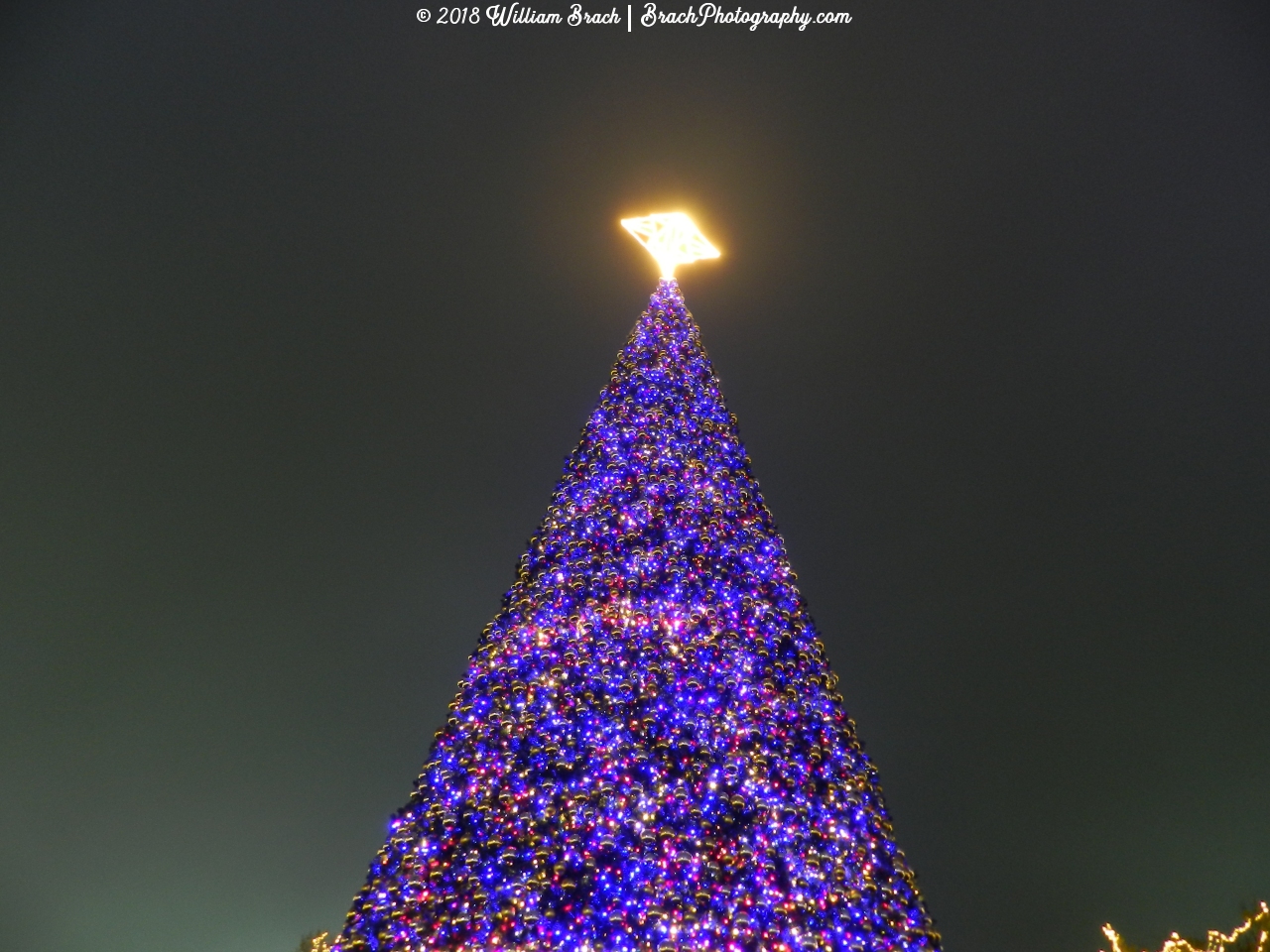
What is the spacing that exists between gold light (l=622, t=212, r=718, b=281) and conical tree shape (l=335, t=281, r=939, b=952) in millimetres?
2692

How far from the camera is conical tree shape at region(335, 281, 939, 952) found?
3.58 meters

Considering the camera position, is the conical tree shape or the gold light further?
the gold light

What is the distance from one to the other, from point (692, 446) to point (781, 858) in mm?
2636

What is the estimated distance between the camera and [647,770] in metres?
3.89

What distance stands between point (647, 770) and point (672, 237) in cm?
486

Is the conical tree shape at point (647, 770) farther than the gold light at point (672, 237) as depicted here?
No

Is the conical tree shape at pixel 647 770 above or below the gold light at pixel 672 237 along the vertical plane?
below

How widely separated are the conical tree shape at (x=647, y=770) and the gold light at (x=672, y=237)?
8.83 feet

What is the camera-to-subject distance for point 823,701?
14.2ft

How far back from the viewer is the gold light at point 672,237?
22.5ft

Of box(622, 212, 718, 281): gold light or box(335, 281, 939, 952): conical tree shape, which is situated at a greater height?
box(622, 212, 718, 281): gold light

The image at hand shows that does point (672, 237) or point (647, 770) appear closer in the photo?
point (647, 770)

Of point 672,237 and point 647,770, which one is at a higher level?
point 672,237

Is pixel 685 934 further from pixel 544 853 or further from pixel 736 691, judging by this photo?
pixel 736 691
